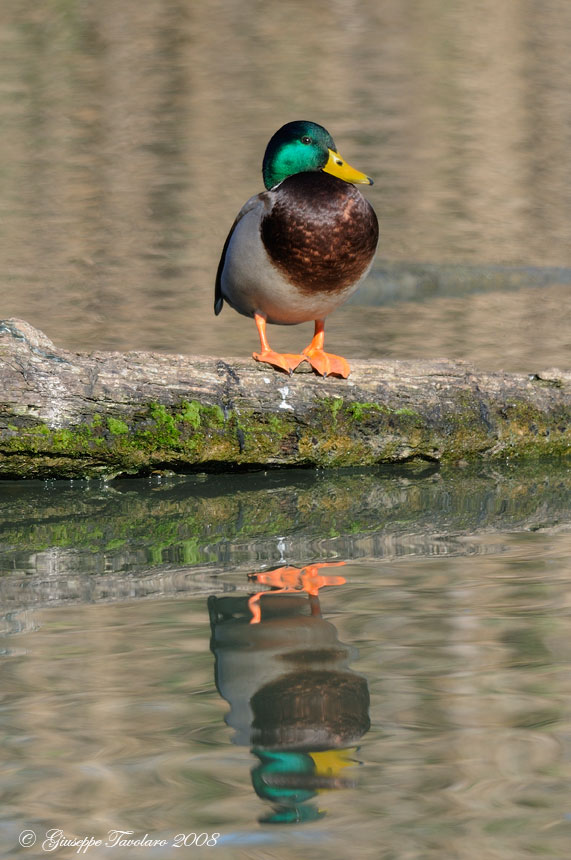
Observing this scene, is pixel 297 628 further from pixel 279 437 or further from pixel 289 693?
pixel 279 437

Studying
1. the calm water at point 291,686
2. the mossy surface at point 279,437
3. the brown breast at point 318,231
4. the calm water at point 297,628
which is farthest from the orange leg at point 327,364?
the calm water at point 291,686

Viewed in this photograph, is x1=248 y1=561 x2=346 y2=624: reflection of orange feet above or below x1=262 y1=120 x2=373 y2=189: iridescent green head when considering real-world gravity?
below

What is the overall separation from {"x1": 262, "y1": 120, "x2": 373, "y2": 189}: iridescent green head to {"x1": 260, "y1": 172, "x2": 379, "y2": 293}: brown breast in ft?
0.34

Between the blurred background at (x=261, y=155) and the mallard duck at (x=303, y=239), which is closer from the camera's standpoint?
the mallard duck at (x=303, y=239)

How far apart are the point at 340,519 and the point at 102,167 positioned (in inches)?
511

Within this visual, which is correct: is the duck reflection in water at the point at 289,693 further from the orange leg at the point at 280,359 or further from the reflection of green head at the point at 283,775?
the orange leg at the point at 280,359

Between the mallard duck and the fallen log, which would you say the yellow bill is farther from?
the fallen log

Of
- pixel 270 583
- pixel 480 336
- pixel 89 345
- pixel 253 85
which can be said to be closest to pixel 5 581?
pixel 270 583

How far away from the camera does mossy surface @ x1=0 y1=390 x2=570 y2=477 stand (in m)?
4.46

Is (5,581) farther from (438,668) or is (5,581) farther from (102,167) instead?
(102,167)

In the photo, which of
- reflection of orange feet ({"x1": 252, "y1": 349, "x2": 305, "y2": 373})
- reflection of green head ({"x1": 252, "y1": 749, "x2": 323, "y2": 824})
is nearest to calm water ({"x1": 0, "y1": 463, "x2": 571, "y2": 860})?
reflection of green head ({"x1": 252, "y1": 749, "x2": 323, "y2": 824})

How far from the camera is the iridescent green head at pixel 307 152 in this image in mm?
4734

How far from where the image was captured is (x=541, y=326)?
8164mm

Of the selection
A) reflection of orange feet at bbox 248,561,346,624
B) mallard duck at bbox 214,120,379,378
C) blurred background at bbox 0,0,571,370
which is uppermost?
blurred background at bbox 0,0,571,370
